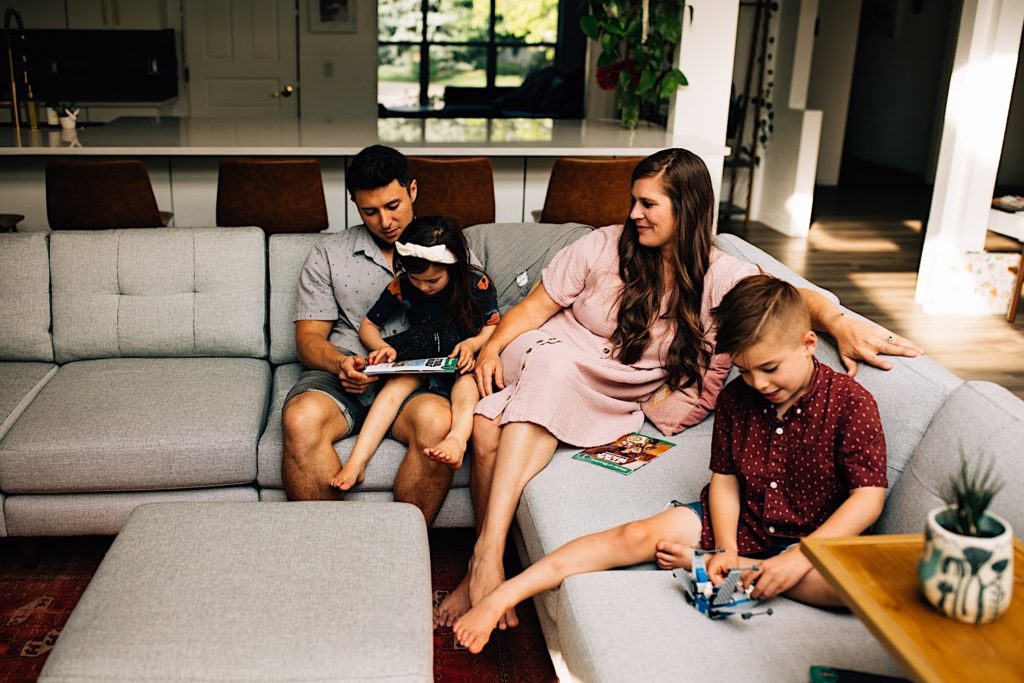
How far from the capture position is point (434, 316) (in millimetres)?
2826

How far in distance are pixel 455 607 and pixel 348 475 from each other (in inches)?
17.2

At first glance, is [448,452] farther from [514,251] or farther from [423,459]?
[514,251]

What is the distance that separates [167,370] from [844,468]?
203 centimetres

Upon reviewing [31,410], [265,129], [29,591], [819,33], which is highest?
[819,33]

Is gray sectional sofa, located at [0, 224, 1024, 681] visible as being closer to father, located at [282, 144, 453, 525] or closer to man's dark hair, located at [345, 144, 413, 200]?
father, located at [282, 144, 453, 525]

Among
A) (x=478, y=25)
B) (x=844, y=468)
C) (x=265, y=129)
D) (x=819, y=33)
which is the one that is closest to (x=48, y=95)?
(x=265, y=129)

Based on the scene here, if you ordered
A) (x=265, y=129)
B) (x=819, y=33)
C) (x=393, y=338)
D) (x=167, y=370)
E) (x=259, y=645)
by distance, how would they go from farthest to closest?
(x=819, y=33) < (x=265, y=129) < (x=167, y=370) < (x=393, y=338) < (x=259, y=645)

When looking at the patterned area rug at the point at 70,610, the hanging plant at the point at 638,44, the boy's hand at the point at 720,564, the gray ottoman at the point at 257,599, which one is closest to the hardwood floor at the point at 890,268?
the hanging plant at the point at 638,44

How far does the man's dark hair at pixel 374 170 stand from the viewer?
2.74m

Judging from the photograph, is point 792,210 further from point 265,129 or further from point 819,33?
point 265,129

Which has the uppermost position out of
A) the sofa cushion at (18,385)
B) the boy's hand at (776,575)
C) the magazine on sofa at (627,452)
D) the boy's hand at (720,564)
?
the boy's hand at (776,575)

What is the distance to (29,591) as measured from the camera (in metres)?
2.63

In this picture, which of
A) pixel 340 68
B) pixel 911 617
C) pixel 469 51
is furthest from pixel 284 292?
pixel 469 51

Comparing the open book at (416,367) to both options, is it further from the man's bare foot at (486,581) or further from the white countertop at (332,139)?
the white countertop at (332,139)
